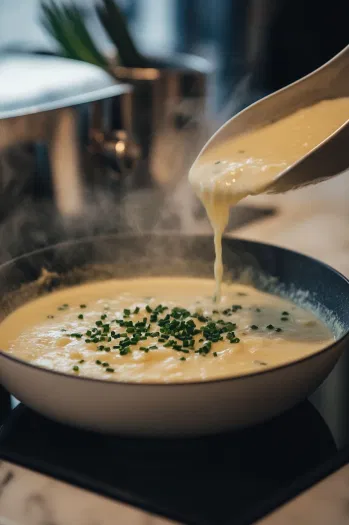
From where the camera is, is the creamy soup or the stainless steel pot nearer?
the creamy soup

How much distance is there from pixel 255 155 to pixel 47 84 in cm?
79

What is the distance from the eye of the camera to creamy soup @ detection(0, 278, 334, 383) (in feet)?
3.86

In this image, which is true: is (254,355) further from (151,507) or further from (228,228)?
(228,228)

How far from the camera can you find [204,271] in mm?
1663

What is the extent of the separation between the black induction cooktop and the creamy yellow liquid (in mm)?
405

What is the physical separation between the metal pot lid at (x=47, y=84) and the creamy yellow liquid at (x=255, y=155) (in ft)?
1.73

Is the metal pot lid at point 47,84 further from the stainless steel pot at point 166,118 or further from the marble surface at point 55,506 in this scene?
the marble surface at point 55,506

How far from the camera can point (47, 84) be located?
189 cm

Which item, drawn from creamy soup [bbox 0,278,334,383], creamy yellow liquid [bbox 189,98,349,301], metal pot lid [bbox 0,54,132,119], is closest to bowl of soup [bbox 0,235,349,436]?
creamy soup [bbox 0,278,334,383]

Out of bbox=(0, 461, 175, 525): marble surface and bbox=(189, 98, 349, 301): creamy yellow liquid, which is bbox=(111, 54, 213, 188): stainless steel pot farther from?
bbox=(0, 461, 175, 525): marble surface

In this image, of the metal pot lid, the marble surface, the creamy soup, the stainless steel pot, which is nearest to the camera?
the marble surface

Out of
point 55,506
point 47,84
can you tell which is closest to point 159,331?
point 55,506

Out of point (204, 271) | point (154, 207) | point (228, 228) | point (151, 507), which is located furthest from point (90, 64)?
point (151, 507)

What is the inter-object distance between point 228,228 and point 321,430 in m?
1.02
